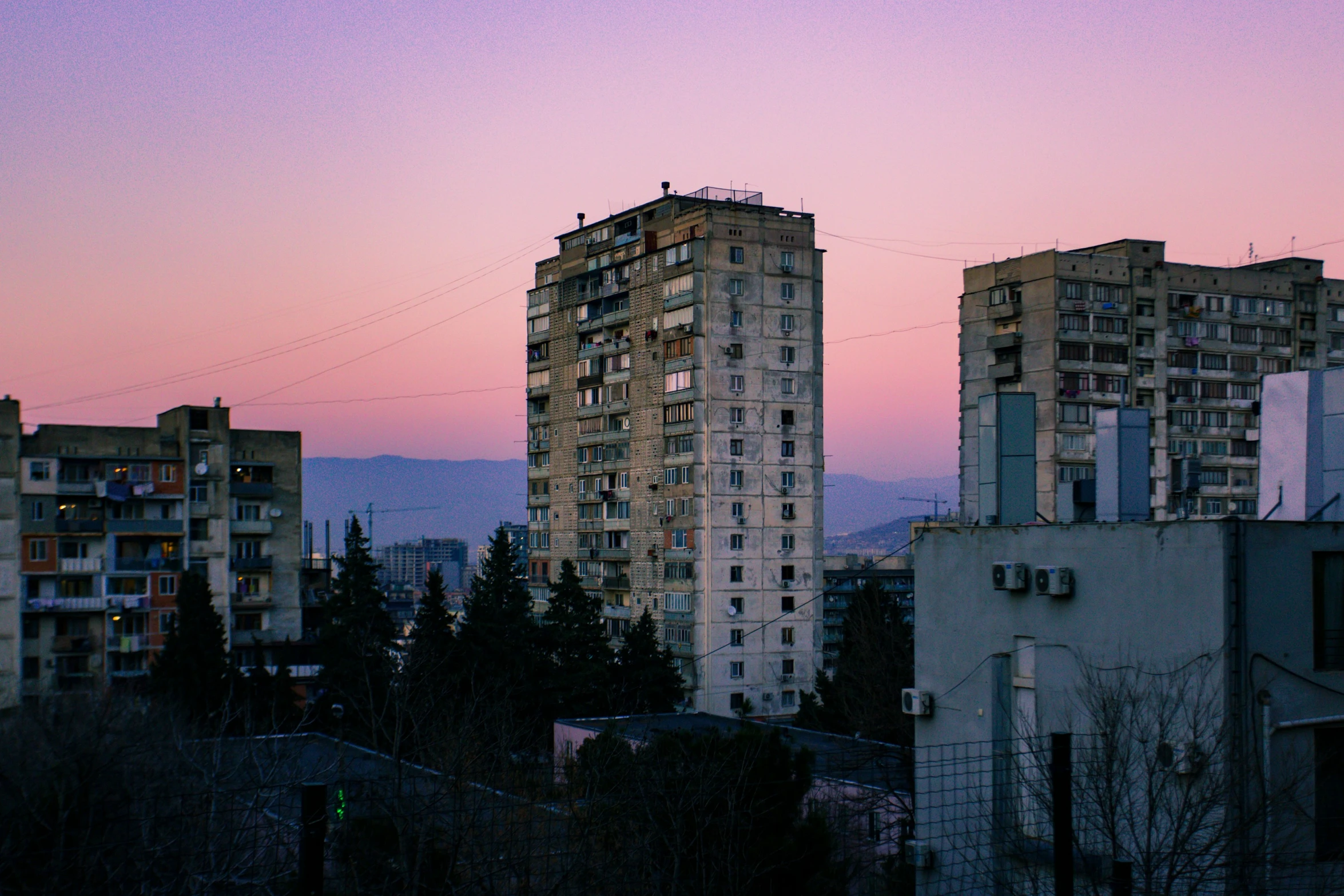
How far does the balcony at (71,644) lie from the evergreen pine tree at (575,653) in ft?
59.3

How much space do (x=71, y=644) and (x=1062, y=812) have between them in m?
45.9

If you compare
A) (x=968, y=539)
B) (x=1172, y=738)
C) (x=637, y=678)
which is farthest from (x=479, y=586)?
(x=1172, y=738)

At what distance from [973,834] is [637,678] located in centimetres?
2935

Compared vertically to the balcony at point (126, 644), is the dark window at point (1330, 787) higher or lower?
higher

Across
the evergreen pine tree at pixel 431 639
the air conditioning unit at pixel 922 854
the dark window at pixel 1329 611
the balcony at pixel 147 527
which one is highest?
the dark window at pixel 1329 611

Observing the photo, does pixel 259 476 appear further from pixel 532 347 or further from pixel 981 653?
pixel 981 653

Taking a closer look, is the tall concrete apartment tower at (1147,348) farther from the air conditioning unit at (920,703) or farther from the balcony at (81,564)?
the air conditioning unit at (920,703)

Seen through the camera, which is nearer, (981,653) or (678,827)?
(678,827)

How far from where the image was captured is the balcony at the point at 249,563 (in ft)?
165

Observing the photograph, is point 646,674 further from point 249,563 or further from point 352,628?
point 249,563

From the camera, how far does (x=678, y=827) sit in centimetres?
1116

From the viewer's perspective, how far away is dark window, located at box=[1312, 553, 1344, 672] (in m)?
10.4

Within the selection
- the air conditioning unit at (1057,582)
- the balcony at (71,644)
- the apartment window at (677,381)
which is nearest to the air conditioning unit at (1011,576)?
the air conditioning unit at (1057,582)

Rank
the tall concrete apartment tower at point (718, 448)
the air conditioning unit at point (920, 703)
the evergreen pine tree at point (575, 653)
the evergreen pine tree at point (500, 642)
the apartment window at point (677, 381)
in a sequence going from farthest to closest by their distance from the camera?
the apartment window at point (677, 381)
the tall concrete apartment tower at point (718, 448)
the evergreen pine tree at point (575, 653)
the evergreen pine tree at point (500, 642)
the air conditioning unit at point (920, 703)
